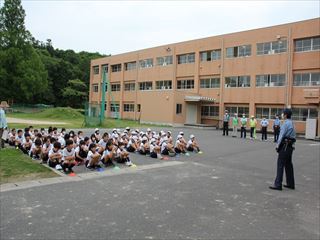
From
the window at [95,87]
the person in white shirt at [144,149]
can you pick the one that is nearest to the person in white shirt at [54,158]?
the person in white shirt at [144,149]

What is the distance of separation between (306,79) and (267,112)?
4899 mm

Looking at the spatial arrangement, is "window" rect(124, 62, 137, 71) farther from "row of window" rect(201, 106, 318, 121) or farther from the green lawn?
the green lawn

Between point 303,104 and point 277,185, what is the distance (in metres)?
24.2

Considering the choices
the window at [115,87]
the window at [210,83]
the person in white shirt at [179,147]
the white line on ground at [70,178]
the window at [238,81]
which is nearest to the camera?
the white line on ground at [70,178]

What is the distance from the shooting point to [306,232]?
5.07m

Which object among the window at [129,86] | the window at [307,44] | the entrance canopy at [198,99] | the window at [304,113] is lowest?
the window at [304,113]

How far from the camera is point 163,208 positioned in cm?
600

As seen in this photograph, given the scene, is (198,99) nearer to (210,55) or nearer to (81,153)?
(210,55)

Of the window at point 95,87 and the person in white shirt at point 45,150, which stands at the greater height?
the window at point 95,87

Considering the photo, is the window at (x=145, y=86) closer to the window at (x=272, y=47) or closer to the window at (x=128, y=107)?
the window at (x=128, y=107)

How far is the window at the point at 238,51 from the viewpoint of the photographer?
34.2 m

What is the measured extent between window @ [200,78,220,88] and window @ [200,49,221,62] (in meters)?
2.39

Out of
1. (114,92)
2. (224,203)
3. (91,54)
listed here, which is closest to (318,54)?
(224,203)

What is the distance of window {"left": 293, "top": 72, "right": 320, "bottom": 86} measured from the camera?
29.0 meters
